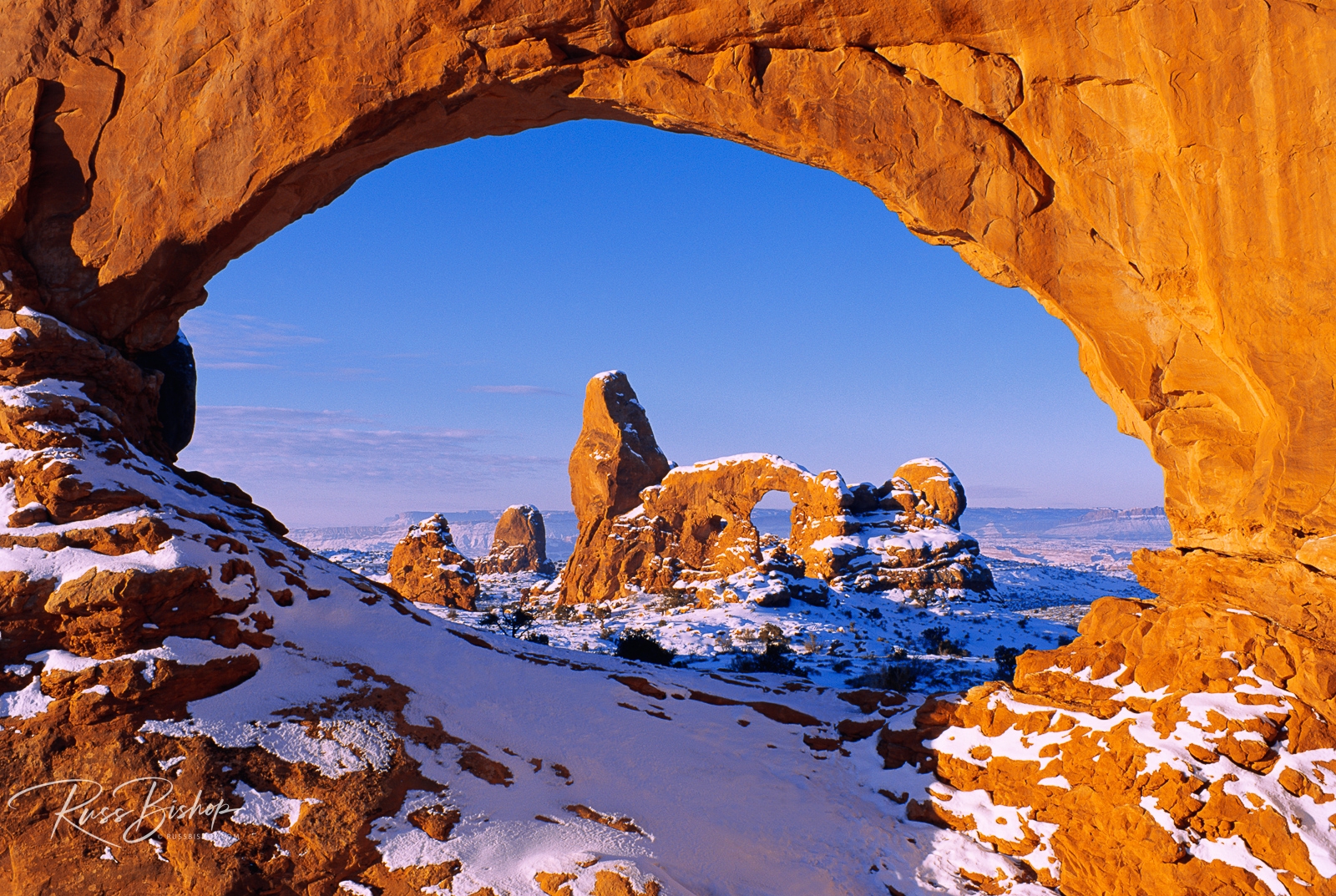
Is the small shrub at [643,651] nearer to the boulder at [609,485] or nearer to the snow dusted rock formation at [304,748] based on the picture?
the snow dusted rock formation at [304,748]

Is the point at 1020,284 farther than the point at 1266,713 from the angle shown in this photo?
Yes

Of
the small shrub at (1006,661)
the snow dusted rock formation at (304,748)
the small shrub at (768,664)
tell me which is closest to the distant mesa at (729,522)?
the small shrub at (1006,661)

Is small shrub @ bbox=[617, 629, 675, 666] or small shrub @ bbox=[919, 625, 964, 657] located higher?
small shrub @ bbox=[617, 629, 675, 666]

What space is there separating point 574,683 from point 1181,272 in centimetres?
854

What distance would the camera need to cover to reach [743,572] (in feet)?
126

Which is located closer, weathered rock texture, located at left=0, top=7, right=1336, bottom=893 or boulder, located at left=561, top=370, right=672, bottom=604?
weathered rock texture, located at left=0, top=7, right=1336, bottom=893

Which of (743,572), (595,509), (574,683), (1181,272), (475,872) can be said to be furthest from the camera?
(595,509)

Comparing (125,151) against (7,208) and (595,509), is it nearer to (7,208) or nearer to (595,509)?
(7,208)

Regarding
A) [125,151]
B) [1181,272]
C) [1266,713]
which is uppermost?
[125,151]

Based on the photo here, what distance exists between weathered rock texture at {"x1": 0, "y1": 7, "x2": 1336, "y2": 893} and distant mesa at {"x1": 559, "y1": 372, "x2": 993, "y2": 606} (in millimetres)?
29664

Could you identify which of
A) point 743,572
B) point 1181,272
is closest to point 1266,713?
point 1181,272

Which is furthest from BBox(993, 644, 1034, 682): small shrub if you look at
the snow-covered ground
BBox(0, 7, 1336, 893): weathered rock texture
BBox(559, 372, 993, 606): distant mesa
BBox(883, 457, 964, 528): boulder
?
BBox(883, 457, 964, 528): boulder

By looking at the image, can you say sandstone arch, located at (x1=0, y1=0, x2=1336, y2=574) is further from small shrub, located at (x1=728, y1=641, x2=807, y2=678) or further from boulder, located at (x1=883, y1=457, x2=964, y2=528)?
boulder, located at (x1=883, y1=457, x2=964, y2=528)
